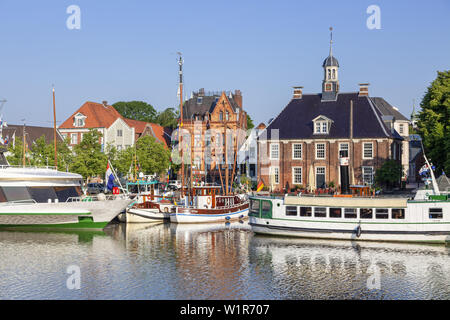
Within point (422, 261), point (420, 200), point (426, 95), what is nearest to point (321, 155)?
point (426, 95)

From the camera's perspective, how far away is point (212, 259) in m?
32.5

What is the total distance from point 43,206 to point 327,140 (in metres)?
36.4

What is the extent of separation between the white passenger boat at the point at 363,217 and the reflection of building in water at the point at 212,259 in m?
3.39

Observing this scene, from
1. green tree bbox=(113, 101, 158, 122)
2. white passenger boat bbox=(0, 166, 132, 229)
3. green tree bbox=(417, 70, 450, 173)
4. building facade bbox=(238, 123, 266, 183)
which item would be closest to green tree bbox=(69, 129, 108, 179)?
white passenger boat bbox=(0, 166, 132, 229)

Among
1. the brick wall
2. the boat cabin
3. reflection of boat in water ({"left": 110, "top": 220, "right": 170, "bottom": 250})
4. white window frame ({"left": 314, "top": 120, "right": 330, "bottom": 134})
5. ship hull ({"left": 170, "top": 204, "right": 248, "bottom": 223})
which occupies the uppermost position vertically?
white window frame ({"left": 314, "top": 120, "right": 330, "bottom": 134})

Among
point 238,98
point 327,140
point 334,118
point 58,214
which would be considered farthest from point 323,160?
point 58,214

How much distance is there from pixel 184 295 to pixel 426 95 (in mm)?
43416

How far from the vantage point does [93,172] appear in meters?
65.4

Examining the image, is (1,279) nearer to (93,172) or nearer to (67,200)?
(67,200)

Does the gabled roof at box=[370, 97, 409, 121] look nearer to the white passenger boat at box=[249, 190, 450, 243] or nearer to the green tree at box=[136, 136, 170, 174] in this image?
the green tree at box=[136, 136, 170, 174]

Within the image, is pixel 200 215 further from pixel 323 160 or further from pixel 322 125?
pixel 322 125

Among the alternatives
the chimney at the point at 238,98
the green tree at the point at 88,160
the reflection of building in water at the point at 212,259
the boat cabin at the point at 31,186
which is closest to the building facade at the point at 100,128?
the chimney at the point at 238,98

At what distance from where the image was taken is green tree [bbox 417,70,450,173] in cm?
5491

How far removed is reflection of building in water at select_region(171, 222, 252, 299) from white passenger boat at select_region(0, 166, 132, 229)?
5.88 m
